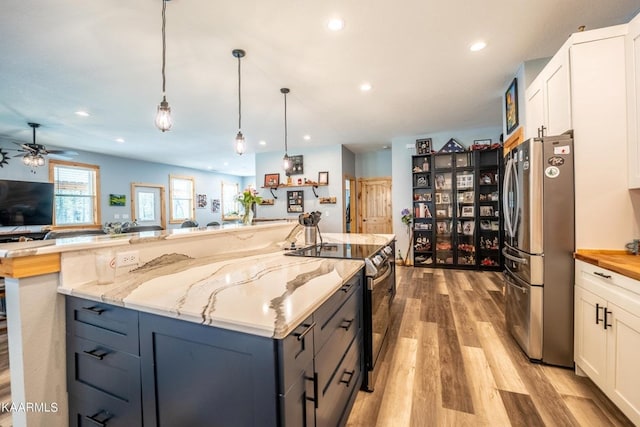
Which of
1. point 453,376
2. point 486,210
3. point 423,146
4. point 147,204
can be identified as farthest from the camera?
point 147,204

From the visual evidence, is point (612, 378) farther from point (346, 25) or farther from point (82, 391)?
point (346, 25)

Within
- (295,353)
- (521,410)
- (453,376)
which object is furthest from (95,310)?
(521,410)

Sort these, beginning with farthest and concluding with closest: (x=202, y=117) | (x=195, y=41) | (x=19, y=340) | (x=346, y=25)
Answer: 1. (x=202, y=117)
2. (x=195, y=41)
3. (x=346, y=25)
4. (x=19, y=340)

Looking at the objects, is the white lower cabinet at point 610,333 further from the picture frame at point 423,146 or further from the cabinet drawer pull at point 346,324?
the picture frame at point 423,146

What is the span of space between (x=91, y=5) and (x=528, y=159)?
3377 millimetres

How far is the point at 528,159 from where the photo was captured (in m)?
1.96

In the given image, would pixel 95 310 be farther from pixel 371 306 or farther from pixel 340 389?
pixel 371 306

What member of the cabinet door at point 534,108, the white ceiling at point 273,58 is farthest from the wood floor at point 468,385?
the white ceiling at point 273,58

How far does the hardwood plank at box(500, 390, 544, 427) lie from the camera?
1.46 m

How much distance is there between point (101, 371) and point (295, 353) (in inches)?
36.6

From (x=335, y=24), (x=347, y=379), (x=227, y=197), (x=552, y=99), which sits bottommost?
(x=347, y=379)

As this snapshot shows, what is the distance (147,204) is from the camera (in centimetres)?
731

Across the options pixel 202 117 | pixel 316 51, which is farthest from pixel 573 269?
pixel 202 117

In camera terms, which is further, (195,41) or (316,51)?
(316,51)
